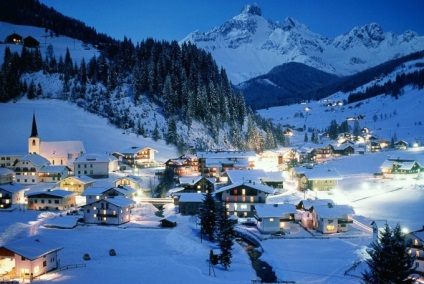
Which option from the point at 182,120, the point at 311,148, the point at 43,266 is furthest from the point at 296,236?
the point at 311,148

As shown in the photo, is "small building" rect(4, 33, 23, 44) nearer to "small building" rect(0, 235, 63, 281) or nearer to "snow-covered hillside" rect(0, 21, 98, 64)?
"snow-covered hillside" rect(0, 21, 98, 64)

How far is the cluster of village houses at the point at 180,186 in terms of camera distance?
55031 millimetres

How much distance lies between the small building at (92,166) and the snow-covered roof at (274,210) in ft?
116

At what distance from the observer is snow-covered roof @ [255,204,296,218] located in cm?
5466

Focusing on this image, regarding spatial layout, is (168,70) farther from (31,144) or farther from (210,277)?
(210,277)

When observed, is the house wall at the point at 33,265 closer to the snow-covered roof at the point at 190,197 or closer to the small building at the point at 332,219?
the snow-covered roof at the point at 190,197

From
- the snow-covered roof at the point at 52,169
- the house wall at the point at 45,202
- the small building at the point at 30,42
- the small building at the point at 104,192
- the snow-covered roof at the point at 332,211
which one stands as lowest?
the snow-covered roof at the point at 332,211

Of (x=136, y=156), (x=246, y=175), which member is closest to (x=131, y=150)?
(x=136, y=156)

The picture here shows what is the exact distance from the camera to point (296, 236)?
53.2m

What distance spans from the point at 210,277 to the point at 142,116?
258 ft

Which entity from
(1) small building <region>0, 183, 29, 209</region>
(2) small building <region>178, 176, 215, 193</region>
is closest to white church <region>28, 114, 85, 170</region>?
(1) small building <region>0, 183, 29, 209</region>

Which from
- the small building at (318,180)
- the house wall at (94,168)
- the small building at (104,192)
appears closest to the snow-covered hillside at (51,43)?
the house wall at (94,168)

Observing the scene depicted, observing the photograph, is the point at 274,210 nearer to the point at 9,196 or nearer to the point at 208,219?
the point at 208,219

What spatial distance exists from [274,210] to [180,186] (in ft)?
74.1
